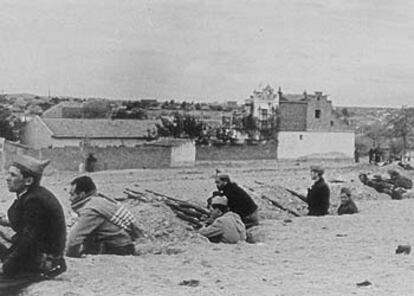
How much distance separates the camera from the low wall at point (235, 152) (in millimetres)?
31578

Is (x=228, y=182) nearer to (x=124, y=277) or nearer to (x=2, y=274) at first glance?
(x=124, y=277)

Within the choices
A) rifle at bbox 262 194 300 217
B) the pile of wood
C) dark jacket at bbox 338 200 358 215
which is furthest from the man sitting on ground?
the pile of wood

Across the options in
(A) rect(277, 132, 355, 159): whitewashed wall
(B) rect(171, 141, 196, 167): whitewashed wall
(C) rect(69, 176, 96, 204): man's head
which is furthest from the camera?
(A) rect(277, 132, 355, 159): whitewashed wall

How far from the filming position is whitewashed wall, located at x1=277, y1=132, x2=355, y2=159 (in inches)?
1386

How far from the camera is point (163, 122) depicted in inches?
1459

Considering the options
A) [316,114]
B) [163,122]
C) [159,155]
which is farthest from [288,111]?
[159,155]

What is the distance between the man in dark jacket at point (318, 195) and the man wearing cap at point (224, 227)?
9.59ft

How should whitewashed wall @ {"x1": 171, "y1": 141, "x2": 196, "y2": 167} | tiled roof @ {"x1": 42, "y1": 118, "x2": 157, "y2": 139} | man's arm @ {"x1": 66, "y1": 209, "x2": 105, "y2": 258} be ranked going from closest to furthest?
man's arm @ {"x1": 66, "y1": 209, "x2": 105, "y2": 258}
whitewashed wall @ {"x1": 171, "y1": 141, "x2": 196, "y2": 167}
tiled roof @ {"x1": 42, "y1": 118, "x2": 157, "y2": 139}

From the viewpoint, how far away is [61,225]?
5.86m

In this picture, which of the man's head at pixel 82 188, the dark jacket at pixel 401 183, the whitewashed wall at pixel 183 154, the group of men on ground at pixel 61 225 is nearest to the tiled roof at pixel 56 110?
the whitewashed wall at pixel 183 154

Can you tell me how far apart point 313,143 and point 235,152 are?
5.62 m

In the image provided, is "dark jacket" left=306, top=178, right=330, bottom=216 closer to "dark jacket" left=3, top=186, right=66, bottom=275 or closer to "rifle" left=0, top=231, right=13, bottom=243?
"rifle" left=0, top=231, right=13, bottom=243

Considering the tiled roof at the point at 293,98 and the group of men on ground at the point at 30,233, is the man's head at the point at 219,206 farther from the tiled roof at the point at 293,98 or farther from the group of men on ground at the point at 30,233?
the tiled roof at the point at 293,98

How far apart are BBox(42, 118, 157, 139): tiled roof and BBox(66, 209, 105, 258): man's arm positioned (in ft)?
85.7
